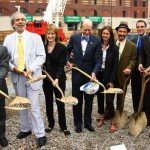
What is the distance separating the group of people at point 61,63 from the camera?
3953mm

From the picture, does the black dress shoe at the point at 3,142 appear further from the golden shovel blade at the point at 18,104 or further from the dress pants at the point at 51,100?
the golden shovel blade at the point at 18,104

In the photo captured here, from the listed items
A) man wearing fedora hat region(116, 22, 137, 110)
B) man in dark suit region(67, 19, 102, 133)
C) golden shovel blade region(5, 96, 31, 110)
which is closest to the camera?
golden shovel blade region(5, 96, 31, 110)

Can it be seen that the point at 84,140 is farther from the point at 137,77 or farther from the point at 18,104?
the point at 137,77

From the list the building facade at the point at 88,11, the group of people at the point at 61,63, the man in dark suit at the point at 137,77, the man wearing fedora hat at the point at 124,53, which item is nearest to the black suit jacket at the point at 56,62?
the group of people at the point at 61,63

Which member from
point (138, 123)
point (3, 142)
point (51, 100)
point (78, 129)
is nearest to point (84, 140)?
point (78, 129)

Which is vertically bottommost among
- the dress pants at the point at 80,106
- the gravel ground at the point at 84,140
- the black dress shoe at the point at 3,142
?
the gravel ground at the point at 84,140

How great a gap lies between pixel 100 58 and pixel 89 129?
1234mm

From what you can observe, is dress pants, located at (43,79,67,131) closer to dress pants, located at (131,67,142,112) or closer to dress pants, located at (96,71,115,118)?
dress pants, located at (96,71,115,118)

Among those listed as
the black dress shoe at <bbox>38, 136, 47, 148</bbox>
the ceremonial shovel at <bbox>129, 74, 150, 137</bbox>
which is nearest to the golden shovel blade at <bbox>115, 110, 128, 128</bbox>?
the ceremonial shovel at <bbox>129, 74, 150, 137</bbox>

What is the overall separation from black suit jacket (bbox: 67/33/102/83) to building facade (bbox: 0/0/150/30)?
34.2m

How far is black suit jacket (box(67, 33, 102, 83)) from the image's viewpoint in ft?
14.4

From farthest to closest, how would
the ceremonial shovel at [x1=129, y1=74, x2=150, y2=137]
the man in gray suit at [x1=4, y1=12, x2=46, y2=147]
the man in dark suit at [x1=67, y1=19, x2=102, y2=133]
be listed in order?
the ceremonial shovel at [x1=129, y1=74, x2=150, y2=137] < the man in dark suit at [x1=67, y1=19, x2=102, y2=133] < the man in gray suit at [x1=4, y1=12, x2=46, y2=147]

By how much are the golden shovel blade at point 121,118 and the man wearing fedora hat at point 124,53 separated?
54 centimetres

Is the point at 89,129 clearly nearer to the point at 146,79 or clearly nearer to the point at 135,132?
the point at 135,132
